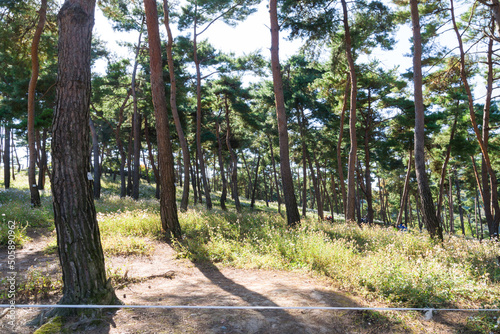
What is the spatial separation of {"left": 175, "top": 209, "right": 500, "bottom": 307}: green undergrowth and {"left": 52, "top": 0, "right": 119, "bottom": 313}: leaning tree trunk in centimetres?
313

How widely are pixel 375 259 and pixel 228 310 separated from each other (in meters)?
2.86

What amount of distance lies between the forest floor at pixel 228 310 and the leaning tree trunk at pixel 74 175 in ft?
1.41

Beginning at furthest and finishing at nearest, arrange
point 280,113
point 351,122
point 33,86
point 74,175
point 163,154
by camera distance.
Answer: point 351,122, point 33,86, point 280,113, point 163,154, point 74,175

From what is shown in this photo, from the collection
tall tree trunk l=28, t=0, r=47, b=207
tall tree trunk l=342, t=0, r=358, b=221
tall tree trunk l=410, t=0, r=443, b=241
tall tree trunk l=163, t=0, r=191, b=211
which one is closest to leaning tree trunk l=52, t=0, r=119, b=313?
tall tree trunk l=28, t=0, r=47, b=207

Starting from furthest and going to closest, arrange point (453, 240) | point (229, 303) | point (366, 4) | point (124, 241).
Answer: point (366, 4), point (453, 240), point (124, 241), point (229, 303)

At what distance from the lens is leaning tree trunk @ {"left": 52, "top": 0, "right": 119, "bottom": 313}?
135 inches

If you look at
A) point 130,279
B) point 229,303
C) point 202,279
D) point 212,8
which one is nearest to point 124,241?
point 130,279

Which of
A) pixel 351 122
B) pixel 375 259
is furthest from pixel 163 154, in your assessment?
pixel 351 122

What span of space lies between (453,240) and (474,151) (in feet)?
43.9

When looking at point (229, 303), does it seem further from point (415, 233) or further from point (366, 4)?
point (366, 4)

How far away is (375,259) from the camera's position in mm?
4965

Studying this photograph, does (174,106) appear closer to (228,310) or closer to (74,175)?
(74,175)

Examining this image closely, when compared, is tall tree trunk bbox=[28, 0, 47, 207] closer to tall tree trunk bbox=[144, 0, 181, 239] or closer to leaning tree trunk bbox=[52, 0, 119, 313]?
tall tree trunk bbox=[144, 0, 181, 239]

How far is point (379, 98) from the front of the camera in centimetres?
1722
